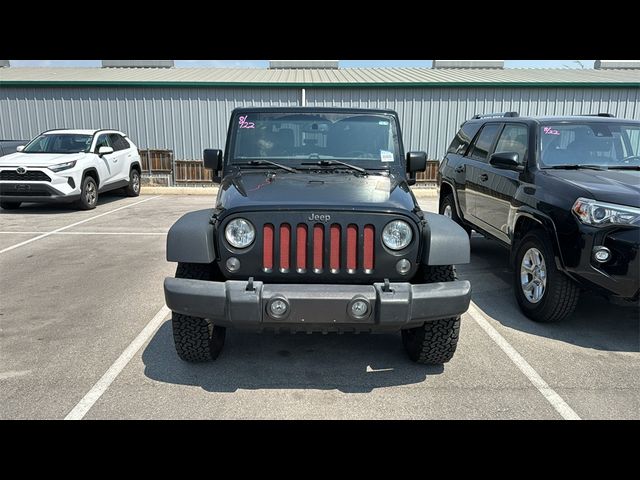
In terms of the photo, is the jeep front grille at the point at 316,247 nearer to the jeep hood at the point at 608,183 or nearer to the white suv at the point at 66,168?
the jeep hood at the point at 608,183

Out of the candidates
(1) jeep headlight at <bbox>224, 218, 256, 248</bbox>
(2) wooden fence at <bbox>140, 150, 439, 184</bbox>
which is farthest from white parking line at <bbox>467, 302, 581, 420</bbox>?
(2) wooden fence at <bbox>140, 150, 439, 184</bbox>

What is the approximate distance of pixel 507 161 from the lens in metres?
4.84

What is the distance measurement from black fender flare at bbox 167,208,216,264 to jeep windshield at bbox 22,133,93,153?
923cm

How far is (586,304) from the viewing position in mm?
5062

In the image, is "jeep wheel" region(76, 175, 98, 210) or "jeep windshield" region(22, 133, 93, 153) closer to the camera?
"jeep wheel" region(76, 175, 98, 210)

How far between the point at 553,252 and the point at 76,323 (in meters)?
4.39

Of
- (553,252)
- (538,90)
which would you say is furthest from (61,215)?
(538,90)

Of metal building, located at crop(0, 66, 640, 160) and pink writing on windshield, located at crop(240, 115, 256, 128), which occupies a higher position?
metal building, located at crop(0, 66, 640, 160)

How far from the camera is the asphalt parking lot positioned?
3076 millimetres

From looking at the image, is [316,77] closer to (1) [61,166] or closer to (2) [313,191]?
(1) [61,166]

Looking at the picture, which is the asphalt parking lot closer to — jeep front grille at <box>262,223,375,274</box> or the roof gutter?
jeep front grille at <box>262,223,375,274</box>

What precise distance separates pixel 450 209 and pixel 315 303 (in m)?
5.14

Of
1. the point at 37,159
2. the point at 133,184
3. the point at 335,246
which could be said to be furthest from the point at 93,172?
the point at 335,246

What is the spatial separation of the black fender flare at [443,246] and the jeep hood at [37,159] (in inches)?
366
